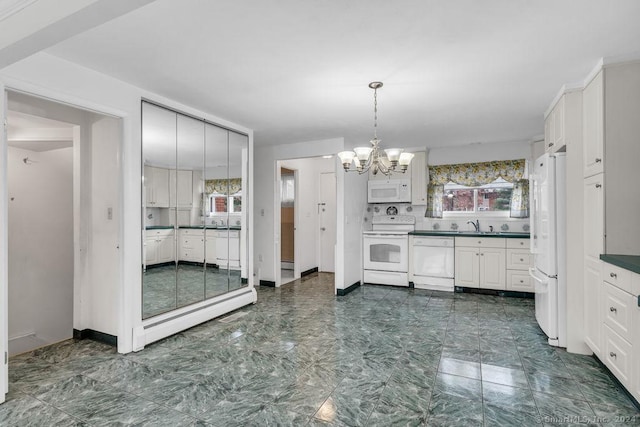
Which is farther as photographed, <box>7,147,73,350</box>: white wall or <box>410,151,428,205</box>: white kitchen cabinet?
<box>410,151,428,205</box>: white kitchen cabinet

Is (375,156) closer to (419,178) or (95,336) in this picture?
(419,178)

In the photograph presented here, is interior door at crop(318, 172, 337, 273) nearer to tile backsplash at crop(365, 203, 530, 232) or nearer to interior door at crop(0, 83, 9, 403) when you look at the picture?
tile backsplash at crop(365, 203, 530, 232)

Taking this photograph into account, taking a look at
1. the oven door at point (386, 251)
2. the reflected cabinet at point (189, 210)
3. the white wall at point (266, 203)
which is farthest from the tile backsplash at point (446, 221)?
the reflected cabinet at point (189, 210)

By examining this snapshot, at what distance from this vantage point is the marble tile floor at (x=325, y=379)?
1.92 metres

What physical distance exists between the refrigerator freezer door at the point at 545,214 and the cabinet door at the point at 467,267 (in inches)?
62.7

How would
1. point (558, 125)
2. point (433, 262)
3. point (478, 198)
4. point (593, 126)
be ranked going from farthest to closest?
point (478, 198), point (433, 262), point (558, 125), point (593, 126)

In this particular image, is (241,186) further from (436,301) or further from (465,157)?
(465,157)

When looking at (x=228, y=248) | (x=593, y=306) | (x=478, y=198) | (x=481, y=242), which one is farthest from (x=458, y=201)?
(x=228, y=248)

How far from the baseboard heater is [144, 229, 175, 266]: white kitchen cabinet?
0.55 metres

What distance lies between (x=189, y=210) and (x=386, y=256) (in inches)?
126

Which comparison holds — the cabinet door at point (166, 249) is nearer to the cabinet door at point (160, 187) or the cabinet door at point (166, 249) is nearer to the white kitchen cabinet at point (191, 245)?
the white kitchen cabinet at point (191, 245)

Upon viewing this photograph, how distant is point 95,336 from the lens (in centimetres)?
313

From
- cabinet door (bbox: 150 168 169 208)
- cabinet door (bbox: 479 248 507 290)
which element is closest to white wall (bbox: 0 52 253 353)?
cabinet door (bbox: 150 168 169 208)

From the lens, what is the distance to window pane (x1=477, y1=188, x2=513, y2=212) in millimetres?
5262
